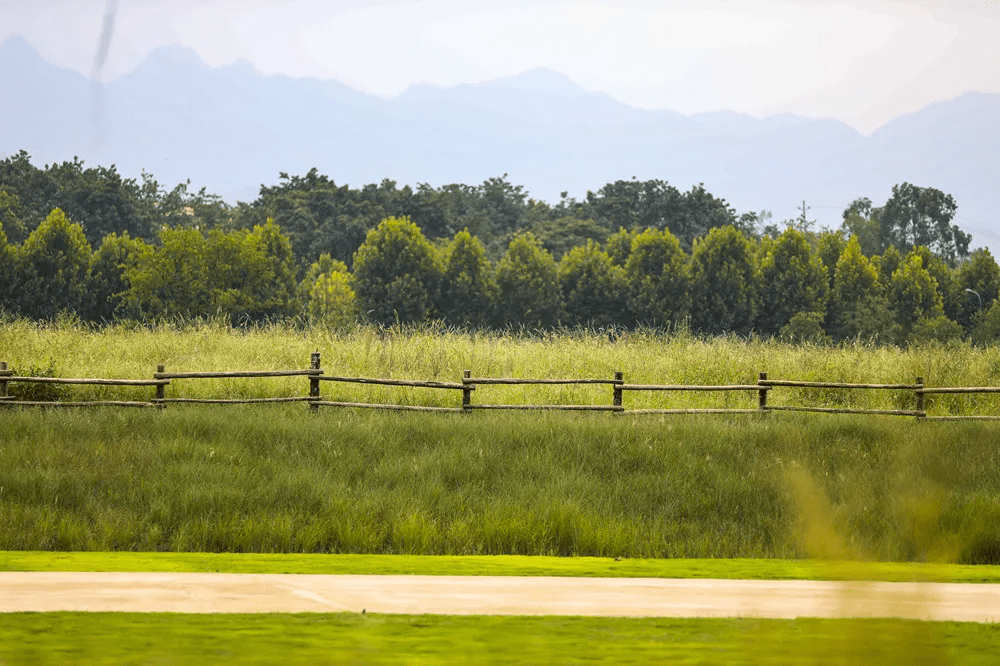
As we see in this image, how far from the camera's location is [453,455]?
1396 cm

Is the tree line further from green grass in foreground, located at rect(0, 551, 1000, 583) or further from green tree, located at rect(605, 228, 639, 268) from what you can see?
green grass in foreground, located at rect(0, 551, 1000, 583)

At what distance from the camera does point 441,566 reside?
7.36 meters

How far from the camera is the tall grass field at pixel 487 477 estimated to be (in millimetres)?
10477

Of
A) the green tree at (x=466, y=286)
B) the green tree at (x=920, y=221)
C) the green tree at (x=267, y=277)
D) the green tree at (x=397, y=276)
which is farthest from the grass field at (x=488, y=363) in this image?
the green tree at (x=920, y=221)

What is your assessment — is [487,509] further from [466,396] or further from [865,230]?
[865,230]

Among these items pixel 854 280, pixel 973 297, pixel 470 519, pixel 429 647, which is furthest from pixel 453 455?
pixel 973 297

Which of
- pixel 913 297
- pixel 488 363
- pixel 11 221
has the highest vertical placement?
pixel 11 221

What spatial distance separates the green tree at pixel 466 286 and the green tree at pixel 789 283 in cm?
1033

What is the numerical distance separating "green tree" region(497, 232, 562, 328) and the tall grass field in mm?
20547

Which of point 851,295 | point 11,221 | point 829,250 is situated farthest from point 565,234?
point 11,221

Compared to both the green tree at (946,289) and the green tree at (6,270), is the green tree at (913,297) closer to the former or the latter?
the green tree at (946,289)

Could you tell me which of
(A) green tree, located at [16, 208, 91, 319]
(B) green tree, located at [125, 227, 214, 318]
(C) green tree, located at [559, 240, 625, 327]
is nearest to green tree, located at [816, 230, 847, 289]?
(C) green tree, located at [559, 240, 625, 327]

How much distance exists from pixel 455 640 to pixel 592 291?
37.5 meters

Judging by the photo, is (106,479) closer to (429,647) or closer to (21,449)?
(21,449)
